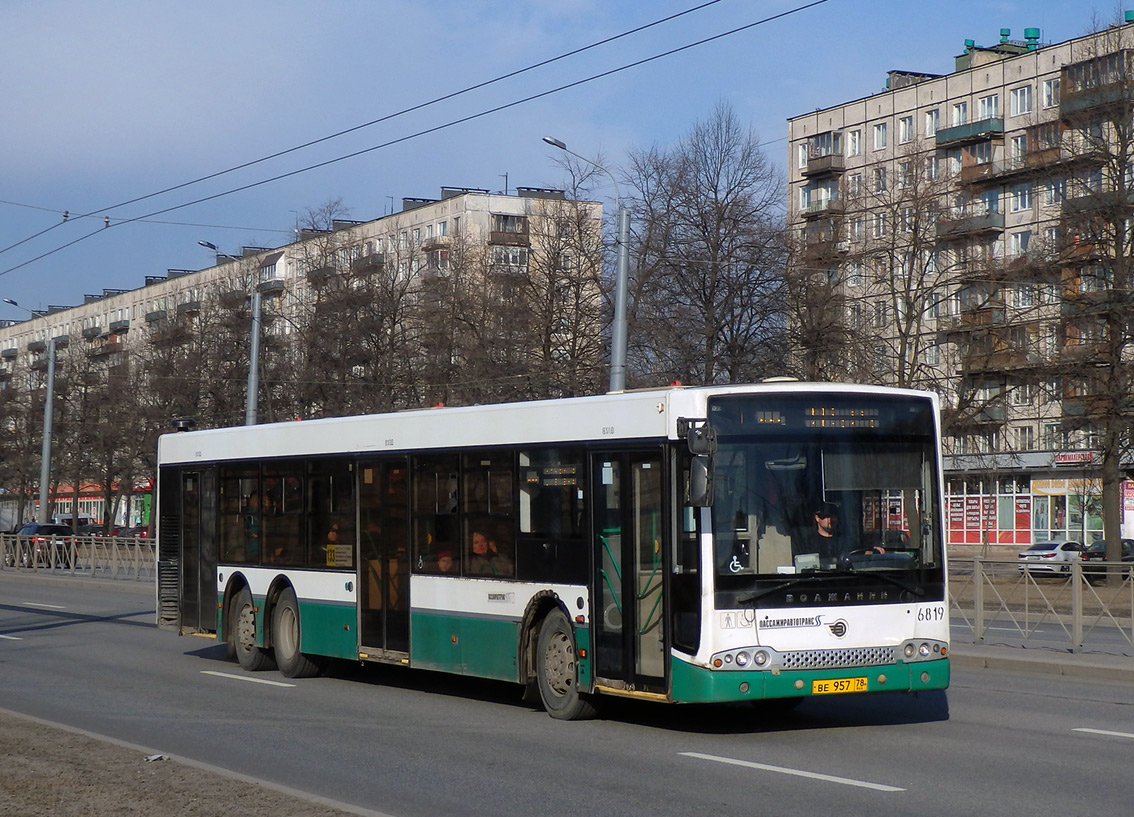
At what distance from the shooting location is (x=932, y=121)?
72688mm

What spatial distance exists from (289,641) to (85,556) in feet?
95.0

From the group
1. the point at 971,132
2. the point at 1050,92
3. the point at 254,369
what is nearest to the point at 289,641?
the point at 254,369

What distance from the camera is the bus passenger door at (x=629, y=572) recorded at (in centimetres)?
1134

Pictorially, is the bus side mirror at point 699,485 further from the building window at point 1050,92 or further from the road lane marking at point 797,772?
the building window at point 1050,92

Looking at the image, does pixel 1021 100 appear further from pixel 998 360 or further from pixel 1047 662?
pixel 1047 662

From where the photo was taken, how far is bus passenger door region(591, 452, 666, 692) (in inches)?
447

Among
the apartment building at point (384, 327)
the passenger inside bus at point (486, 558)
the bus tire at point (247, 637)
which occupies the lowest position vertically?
the bus tire at point (247, 637)

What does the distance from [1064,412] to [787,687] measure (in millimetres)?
29027

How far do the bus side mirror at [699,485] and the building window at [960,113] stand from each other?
6423 cm

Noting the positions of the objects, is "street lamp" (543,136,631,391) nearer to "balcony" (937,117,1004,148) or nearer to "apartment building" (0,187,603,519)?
"apartment building" (0,187,603,519)

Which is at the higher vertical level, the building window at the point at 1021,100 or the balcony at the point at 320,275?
the building window at the point at 1021,100

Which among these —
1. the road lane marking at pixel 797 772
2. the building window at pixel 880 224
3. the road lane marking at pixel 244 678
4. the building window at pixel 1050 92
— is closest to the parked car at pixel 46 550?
the building window at pixel 880 224

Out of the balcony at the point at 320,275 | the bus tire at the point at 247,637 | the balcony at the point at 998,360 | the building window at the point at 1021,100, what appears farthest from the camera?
the building window at the point at 1021,100

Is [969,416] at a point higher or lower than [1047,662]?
higher
